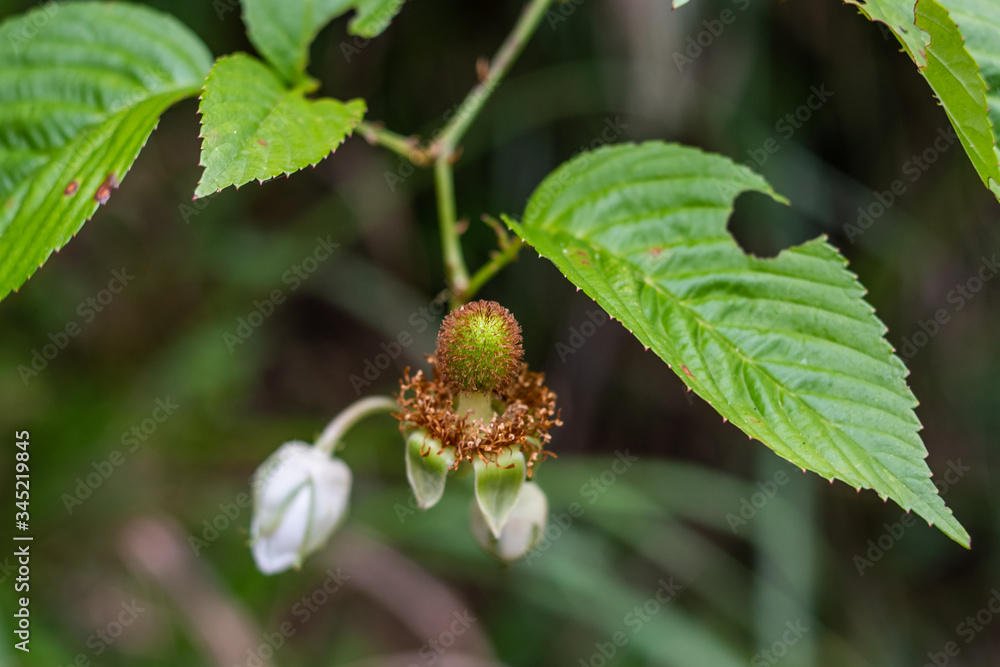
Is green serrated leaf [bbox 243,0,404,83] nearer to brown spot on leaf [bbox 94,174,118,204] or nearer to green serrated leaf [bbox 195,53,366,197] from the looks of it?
green serrated leaf [bbox 195,53,366,197]

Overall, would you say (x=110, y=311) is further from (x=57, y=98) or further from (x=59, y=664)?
(x=57, y=98)

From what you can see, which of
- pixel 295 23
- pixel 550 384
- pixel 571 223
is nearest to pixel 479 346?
pixel 571 223

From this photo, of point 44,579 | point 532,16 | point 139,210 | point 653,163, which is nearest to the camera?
point 653,163

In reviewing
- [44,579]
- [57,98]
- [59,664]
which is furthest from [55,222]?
[44,579]

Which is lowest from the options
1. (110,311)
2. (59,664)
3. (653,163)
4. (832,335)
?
(59,664)

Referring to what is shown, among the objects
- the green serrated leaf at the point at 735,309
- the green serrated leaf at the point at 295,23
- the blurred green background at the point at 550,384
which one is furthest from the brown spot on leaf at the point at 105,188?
the blurred green background at the point at 550,384

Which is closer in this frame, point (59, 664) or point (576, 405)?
point (59, 664)

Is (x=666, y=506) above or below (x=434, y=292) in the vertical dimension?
below

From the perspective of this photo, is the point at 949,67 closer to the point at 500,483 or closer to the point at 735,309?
the point at 735,309
